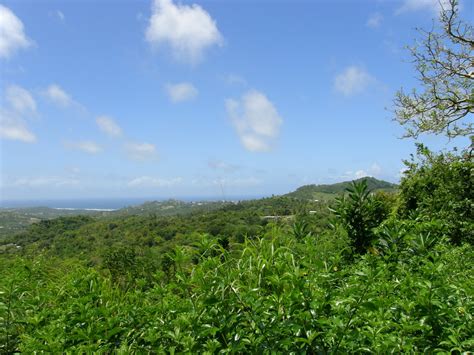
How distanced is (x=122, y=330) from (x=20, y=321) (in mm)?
887

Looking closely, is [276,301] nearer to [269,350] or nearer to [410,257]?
[269,350]

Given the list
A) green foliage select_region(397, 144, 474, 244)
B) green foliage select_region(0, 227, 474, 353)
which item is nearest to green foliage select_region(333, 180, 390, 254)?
green foliage select_region(397, 144, 474, 244)

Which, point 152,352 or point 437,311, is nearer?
point 437,311

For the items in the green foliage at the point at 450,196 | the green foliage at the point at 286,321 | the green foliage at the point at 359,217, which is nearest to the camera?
the green foliage at the point at 286,321

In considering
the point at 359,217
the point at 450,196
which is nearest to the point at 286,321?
the point at 359,217

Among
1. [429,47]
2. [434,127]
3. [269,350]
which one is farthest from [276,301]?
[429,47]

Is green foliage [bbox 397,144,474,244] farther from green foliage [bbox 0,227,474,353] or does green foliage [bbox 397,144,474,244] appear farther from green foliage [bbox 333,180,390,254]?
green foliage [bbox 0,227,474,353]

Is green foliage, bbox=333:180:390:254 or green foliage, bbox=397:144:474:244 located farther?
green foliage, bbox=397:144:474:244

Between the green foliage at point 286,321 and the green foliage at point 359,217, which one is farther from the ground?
the green foliage at point 359,217

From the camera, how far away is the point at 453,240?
20.5ft

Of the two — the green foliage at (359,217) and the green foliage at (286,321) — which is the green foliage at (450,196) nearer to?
the green foliage at (359,217)

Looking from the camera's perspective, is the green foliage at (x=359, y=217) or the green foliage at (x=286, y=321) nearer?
the green foliage at (x=286, y=321)

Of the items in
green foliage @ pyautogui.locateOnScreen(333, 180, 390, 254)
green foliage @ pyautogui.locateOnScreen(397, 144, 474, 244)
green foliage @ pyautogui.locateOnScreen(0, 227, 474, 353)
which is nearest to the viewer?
green foliage @ pyautogui.locateOnScreen(0, 227, 474, 353)

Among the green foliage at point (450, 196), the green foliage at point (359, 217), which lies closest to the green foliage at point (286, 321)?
the green foliage at point (359, 217)
